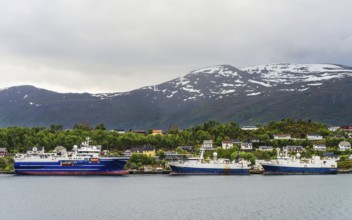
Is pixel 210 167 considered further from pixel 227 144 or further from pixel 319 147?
pixel 319 147

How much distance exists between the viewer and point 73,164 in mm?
104812

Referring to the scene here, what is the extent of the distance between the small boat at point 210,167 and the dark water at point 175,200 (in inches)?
786

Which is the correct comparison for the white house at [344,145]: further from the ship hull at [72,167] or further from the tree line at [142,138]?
the ship hull at [72,167]

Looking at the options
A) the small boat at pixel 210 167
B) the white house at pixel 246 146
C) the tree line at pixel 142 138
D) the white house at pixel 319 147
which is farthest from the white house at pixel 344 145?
the small boat at pixel 210 167

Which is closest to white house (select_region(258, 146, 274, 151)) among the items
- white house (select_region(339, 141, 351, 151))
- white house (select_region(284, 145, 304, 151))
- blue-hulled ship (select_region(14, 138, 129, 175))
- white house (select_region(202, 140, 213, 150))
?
white house (select_region(284, 145, 304, 151))

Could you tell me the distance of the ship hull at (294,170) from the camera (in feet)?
358

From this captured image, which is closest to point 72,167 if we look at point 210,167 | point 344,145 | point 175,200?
point 210,167

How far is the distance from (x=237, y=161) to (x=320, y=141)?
120ft

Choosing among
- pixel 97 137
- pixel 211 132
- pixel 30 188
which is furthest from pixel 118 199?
pixel 211 132

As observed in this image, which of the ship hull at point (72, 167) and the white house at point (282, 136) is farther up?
the white house at point (282, 136)

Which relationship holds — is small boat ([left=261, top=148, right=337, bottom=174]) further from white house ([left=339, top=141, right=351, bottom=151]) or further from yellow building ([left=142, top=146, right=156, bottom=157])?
yellow building ([left=142, top=146, right=156, bottom=157])

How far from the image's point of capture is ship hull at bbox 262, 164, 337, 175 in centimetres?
10906

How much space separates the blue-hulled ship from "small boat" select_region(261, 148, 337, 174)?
89.6ft

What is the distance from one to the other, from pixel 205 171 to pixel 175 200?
151 feet
